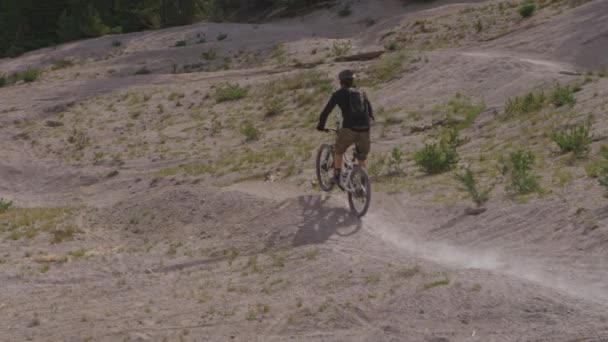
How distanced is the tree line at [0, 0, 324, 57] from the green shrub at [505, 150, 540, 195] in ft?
94.1

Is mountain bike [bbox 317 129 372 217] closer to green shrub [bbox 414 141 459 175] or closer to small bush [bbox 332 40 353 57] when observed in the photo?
green shrub [bbox 414 141 459 175]

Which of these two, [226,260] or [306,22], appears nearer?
[226,260]

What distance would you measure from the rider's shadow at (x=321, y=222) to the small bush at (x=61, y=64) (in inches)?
821

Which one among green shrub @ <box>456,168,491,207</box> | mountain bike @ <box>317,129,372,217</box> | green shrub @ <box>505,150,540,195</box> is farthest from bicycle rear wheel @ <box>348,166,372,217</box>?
green shrub @ <box>505,150,540,195</box>

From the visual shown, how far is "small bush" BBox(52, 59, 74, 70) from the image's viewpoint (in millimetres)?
28844

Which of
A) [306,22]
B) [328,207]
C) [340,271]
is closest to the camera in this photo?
[340,271]

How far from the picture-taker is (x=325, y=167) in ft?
36.8

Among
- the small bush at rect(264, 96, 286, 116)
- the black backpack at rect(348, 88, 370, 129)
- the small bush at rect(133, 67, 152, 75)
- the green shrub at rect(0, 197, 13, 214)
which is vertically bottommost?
the small bush at rect(264, 96, 286, 116)

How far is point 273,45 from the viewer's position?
27.1 meters

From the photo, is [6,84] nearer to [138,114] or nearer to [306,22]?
[138,114]

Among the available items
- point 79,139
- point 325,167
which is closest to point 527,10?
point 79,139

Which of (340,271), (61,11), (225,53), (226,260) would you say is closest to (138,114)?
(225,53)

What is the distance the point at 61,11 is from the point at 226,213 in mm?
33988

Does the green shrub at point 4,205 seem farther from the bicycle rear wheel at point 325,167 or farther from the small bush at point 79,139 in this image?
the bicycle rear wheel at point 325,167
